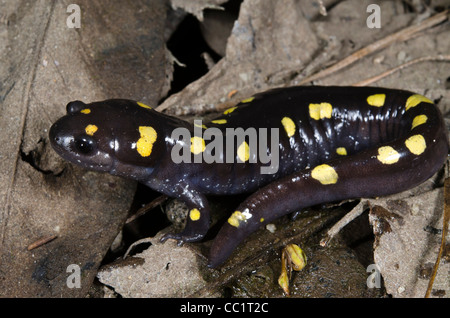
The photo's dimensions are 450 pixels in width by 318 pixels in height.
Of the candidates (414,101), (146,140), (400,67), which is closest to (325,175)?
(414,101)

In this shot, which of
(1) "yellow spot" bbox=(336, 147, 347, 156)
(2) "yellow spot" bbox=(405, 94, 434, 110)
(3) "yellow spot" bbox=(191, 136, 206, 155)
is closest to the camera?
(3) "yellow spot" bbox=(191, 136, 206, 155)

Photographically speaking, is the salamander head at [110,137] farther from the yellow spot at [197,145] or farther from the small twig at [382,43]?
the small twig at [382,43]

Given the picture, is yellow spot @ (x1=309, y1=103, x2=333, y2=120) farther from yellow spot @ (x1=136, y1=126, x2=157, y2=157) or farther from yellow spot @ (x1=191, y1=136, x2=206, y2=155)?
yellow spot @ (x1=136, y1=126, x2=157, y2=157)

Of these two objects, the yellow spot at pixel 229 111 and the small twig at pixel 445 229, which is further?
the yellow spot at pixel 229 111

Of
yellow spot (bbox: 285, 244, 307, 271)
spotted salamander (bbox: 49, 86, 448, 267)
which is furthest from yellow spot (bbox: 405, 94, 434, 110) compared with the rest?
yellow spot (bbox: 285, 244, 307, 271)

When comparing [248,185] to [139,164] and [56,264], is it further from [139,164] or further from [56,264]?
[56,264]

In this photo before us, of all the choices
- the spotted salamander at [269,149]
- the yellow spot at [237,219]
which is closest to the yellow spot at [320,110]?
the spotted salamander at [269,149]

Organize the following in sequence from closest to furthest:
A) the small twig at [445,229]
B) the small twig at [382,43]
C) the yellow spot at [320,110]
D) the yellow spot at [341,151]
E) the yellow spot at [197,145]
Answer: the small twig at [445,229], the yellow spot at [197,145], the yellow spot at [320,110], the yellow spot at [341,151], the small twig at [382,43]

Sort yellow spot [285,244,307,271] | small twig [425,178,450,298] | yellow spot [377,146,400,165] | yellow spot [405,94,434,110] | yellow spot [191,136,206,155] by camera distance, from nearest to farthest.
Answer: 1. small twig [425,178,450,298]
2. yellow spot [285,244,307,271]
3. yellow spot [377,146,400,165]
4. yellow spot [191,136,206,155]
5. yellow spot [405,94,434,110]
